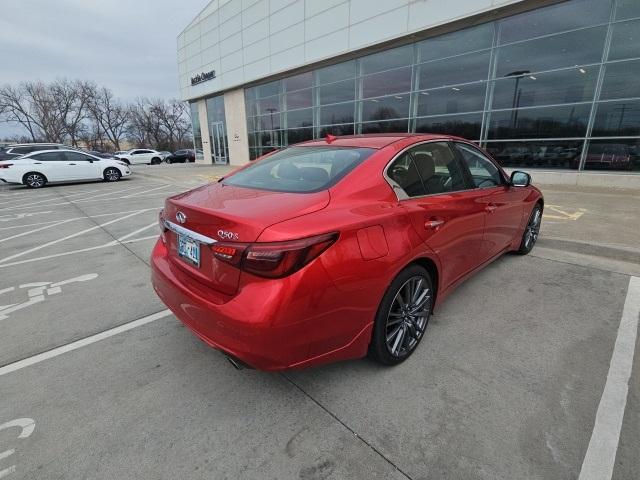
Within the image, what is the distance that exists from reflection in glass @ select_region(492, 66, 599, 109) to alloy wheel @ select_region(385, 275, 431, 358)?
37.6 ft

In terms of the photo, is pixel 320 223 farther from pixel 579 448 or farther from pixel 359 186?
pixel 579 448

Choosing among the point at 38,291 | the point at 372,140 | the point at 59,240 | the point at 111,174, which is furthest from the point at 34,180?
the point at 372,140

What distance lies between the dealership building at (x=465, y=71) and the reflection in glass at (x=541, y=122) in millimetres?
31

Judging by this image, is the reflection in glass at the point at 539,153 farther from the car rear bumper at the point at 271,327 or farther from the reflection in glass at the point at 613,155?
the car rear bumper at the point at 271,327

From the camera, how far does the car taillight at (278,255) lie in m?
1.77

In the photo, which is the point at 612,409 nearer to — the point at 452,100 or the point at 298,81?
the point at 452,100

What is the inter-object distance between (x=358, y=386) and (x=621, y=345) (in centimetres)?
211

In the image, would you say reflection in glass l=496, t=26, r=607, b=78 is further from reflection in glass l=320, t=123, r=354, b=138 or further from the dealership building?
reflection in glass l=320, t=123, r=354, b=138

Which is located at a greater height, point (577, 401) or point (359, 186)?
point (359, 186)

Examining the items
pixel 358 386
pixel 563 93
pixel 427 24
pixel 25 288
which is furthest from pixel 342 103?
pixel 358 386

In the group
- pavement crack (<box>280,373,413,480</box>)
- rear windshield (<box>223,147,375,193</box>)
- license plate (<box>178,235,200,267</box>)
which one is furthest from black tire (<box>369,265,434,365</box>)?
license plate (<box>178,235,200,267</box>)

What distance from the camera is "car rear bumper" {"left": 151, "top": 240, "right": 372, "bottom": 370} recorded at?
177 cm

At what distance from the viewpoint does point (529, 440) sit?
1879 millimetres

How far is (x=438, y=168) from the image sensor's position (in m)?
2.96
